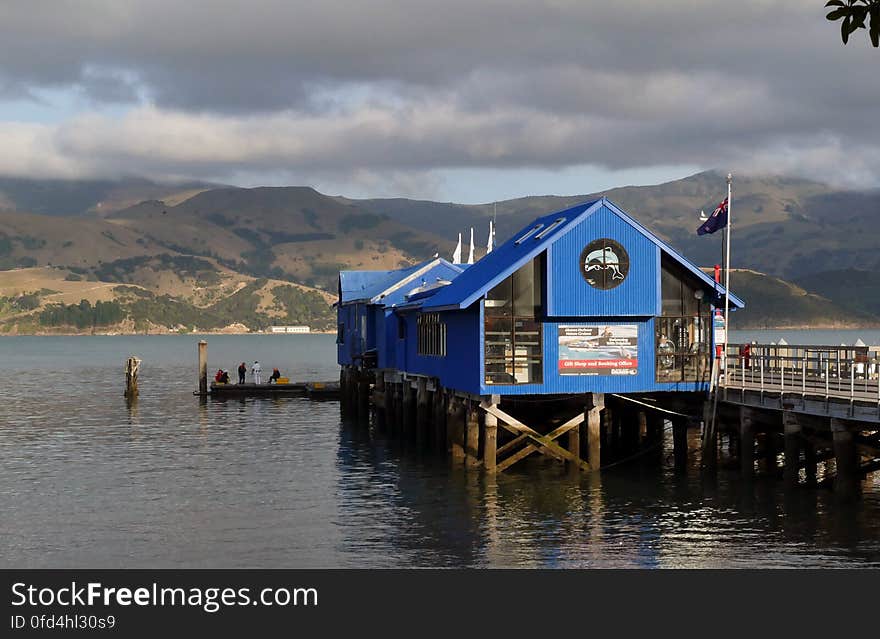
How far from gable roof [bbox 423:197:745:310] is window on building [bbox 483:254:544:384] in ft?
2.45

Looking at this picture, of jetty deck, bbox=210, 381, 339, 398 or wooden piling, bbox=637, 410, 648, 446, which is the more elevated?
jetty deck, bbox=210, 381, 339, 398

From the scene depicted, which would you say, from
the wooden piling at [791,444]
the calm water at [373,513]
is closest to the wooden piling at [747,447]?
the calm water at [373,513]

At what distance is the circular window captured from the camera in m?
48.6

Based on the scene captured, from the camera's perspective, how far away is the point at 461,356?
168 ft

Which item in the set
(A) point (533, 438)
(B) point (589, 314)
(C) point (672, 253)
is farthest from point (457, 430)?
(C) point (672, 253)

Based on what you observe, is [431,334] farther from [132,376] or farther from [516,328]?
[132,376]

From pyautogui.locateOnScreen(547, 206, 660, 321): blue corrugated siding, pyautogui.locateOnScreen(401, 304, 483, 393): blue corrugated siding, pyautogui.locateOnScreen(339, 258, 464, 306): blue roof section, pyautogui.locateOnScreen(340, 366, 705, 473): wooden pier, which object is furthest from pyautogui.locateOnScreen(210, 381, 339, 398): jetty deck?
pyautogui.locateOnScreen(547, 206, 660, 321): blue corrugated siding

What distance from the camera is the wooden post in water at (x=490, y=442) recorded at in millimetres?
49438

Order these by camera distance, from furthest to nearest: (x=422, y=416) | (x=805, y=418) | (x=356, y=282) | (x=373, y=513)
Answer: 1. (x=356, y=282)
2. (x=422, y=416)
3. (x=373, y=513)
4. (x=805, y=418)

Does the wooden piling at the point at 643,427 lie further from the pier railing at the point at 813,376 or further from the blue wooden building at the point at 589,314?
the blue wooden building at the point at 589,314

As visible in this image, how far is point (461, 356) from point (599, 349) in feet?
20.1

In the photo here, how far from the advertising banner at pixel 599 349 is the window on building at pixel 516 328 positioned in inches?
44.8

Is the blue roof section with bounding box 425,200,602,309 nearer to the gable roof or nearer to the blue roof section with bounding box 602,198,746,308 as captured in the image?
the gable roof

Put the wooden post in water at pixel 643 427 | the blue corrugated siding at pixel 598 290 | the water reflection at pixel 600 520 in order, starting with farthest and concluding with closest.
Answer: the wooden post in water at pixel 643 427 → the blue corrugated siding at pixel 598 290 → the water reflection at pixel 600 520
